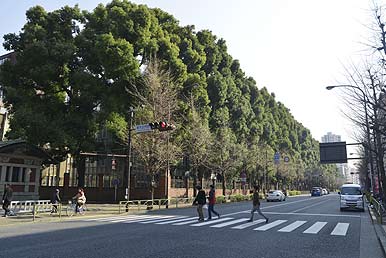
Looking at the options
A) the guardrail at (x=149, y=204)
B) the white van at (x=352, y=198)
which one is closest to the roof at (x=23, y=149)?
the guardrail at (x=149, y=204)

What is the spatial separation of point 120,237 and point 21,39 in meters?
26.0

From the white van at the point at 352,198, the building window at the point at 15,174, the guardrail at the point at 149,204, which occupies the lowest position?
the guardrail at the point at 149,204

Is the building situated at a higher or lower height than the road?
higher

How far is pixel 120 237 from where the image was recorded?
10.7 m

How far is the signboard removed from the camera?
94.3 feet

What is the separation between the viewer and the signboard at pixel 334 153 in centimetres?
2875

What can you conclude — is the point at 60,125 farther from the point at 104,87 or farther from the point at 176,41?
the point at 176,41

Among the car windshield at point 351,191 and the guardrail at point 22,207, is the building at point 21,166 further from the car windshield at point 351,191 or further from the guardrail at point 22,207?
the car windshield at point 351,191

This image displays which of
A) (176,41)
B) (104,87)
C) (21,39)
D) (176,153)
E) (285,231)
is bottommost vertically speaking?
(285,231)

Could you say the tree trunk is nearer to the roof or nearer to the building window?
the roof

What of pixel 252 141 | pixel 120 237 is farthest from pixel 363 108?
pixel 252 141

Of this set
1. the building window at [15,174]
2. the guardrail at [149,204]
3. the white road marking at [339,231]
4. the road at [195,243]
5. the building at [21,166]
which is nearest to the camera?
the road at [195,243]

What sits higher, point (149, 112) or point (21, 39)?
point (21, 39)

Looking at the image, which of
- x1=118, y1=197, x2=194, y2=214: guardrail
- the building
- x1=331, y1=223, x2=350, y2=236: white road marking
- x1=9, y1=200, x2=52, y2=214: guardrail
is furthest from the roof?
x1=331, y1=223, x2=350, y2=236: white road marking
